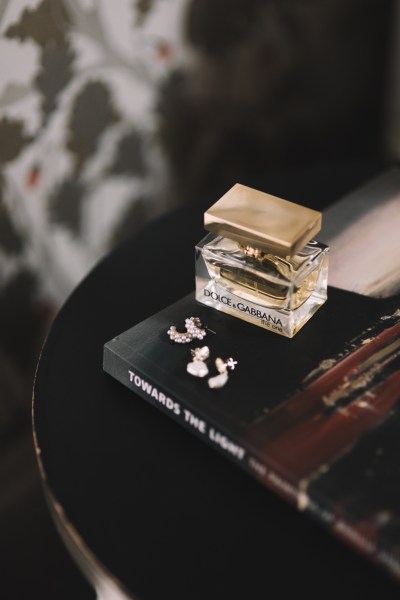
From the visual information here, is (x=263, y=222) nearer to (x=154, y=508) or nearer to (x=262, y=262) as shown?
(x=262, y=262)

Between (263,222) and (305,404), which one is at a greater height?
(263,222)

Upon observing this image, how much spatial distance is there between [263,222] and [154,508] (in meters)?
0.22

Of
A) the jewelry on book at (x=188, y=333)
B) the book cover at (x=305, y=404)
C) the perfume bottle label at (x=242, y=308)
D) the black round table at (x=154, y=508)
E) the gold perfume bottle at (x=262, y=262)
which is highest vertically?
the gold perfume bottle at (x=262, y=262)

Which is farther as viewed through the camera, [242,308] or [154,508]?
[242,308]

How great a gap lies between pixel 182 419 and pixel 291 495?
0.33 feet

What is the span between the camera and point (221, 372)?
1.73ft

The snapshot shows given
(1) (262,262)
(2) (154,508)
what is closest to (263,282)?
→ (1) (262,262)

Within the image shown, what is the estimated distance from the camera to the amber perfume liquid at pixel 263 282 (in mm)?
561

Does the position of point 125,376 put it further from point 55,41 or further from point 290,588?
point 55,41

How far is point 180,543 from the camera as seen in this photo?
1.49 ft

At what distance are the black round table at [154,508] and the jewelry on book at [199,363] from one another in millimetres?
43

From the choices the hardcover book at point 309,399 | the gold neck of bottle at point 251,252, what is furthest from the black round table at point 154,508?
the gold neck of bottle at point 251,252

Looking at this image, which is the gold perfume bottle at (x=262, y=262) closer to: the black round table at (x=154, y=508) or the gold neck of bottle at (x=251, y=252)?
the gold neck of bottle at (x=251, y=252)

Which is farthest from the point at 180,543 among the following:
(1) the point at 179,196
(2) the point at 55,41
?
(1) the point at 179,196
